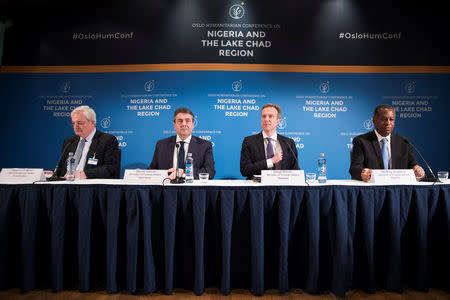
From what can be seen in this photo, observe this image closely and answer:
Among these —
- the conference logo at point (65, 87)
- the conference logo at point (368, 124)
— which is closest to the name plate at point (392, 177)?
the conference logo at point (368, 124)

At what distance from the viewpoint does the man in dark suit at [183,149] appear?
8.74 ft

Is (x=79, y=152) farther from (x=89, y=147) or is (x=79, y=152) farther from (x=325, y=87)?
(x=325, y=87)

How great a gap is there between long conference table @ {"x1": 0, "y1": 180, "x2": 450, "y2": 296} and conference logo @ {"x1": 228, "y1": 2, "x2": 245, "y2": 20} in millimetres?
2654

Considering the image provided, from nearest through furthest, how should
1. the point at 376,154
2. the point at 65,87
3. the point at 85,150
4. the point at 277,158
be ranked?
the point at 376,154 < the point at 277,158 < the point at 85,150 < the point at 65,87

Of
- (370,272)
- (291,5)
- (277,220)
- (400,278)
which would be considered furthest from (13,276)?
(291,5)

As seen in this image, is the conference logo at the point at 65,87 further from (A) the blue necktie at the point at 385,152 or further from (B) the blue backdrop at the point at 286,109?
(A) the blue necktie at the point at 385,152

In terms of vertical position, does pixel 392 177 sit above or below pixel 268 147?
below

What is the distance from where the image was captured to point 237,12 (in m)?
3.42

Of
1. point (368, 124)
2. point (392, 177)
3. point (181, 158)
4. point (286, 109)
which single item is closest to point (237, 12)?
point (286, 109)

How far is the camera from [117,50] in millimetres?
3512

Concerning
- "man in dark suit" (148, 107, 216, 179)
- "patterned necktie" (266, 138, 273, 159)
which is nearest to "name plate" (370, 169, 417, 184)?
"patterned necktie" (266, 138, 273, 159)

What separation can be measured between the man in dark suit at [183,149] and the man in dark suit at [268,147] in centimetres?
41

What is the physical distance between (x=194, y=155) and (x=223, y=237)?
1.17m

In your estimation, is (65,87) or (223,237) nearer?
(223,237)
